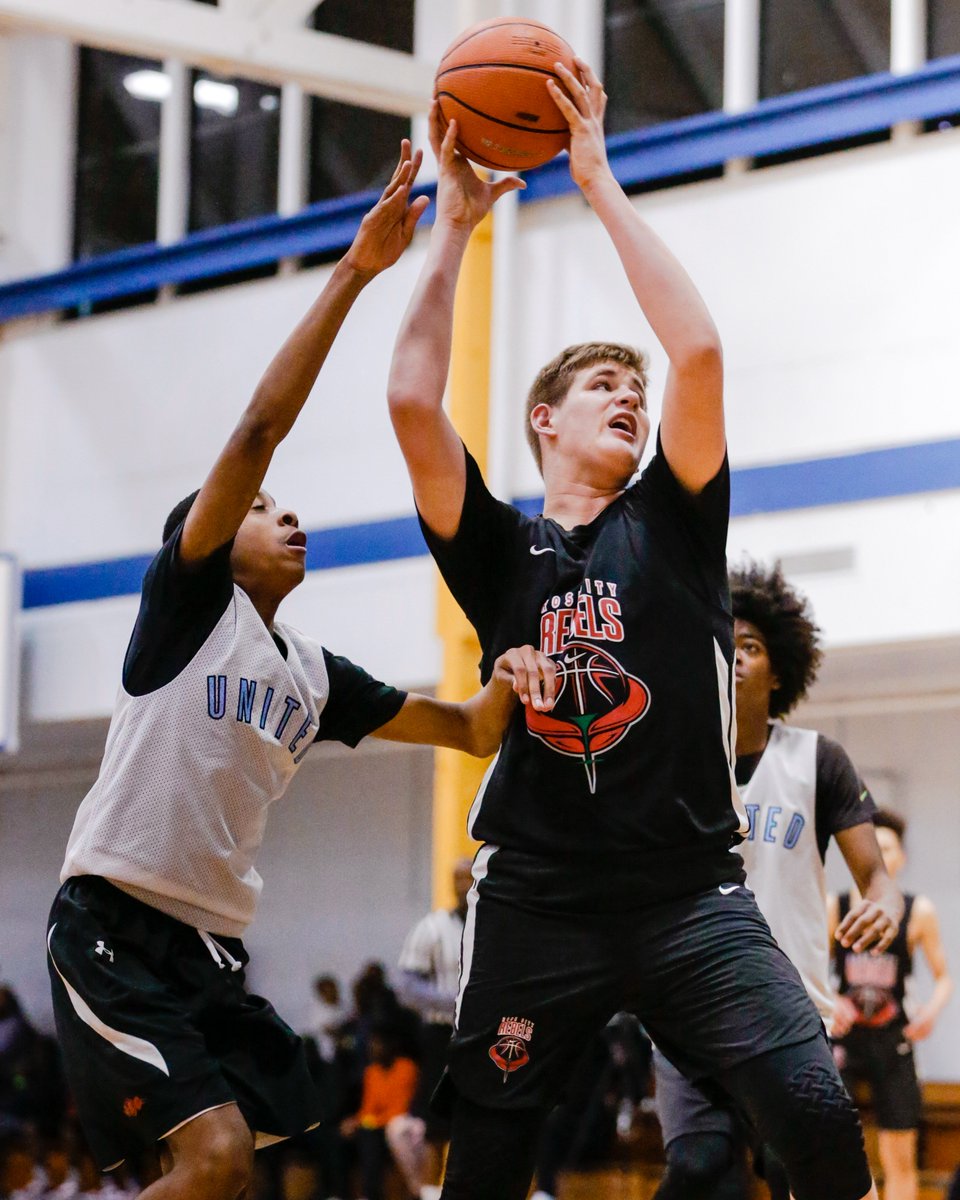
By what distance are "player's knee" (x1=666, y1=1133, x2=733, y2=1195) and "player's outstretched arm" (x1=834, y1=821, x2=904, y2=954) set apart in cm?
58

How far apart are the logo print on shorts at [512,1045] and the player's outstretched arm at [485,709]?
0.57 meters

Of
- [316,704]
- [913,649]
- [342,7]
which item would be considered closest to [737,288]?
[913,649]

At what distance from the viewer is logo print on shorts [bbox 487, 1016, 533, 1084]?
3.09 m

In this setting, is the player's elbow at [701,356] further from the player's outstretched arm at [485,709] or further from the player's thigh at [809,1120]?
the player's thigh at [809,1120]

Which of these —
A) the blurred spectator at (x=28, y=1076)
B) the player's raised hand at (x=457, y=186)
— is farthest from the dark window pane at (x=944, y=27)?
the blurred spectator at (x=28, y=1076)

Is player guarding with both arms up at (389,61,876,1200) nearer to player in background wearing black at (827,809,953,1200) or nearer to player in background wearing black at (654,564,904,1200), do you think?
player in background wearing black at (654,564,904,1200)

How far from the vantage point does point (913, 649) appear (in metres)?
9.22

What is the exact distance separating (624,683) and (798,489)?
6377 mm

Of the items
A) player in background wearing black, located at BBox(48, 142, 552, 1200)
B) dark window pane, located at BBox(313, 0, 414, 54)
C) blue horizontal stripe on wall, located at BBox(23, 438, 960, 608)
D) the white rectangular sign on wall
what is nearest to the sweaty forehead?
player in background wearing black, located at BBox(48, 142, 552, 1200)

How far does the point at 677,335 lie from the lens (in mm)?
3119

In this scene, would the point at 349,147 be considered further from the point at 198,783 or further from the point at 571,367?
the point at 198,783

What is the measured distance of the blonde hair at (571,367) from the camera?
3.51 meters

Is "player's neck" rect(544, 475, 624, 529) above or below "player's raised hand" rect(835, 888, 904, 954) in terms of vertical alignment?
above

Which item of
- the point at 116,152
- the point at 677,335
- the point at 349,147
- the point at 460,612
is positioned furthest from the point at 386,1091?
the point at 116,152
